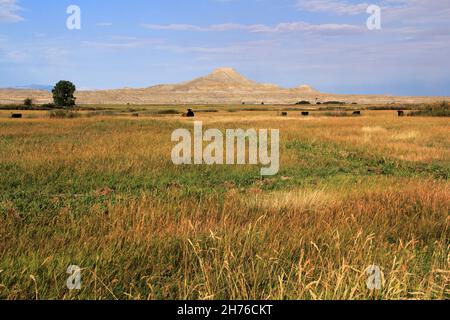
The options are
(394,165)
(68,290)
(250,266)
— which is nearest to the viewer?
(68,290)

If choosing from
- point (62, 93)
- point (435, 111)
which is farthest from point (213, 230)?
point (62, 93)

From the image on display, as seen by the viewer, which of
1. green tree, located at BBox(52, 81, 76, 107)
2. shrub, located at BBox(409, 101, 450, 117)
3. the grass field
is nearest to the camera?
the grass field

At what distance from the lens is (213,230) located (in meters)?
6.14

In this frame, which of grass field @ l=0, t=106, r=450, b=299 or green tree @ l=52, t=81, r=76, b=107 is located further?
green tree @ l=52, t=81, r=76, b=107

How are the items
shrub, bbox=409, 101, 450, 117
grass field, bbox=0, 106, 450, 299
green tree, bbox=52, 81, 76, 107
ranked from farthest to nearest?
green tree, bbox=52, 81, 76, 107 < shrub, bbox=409, 101, 450, 117 < grass field, bbox=0, 106, 450, 299

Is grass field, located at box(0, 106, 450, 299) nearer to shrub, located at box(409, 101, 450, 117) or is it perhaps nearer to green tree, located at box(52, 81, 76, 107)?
shrub, located at box(409, 101, 450, 117)

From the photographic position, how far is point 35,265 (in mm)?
4395

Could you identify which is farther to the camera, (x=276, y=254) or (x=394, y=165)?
(x=394, y=165)

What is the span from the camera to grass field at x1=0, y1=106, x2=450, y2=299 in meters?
4.12

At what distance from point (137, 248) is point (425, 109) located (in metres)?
65.2

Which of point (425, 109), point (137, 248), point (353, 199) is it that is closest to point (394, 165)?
point (353, 199)

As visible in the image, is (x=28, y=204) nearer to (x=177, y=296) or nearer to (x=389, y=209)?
(x=177, y=296)

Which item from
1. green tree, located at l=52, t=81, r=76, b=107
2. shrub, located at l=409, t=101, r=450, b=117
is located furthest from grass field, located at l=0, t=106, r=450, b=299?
green tree, located at l=52, t=81, r=76, b=107

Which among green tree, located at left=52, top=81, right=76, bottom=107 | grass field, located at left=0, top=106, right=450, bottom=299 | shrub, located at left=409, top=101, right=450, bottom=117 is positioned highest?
green tree, located at left=52, top=81, right=76, bottom=107
